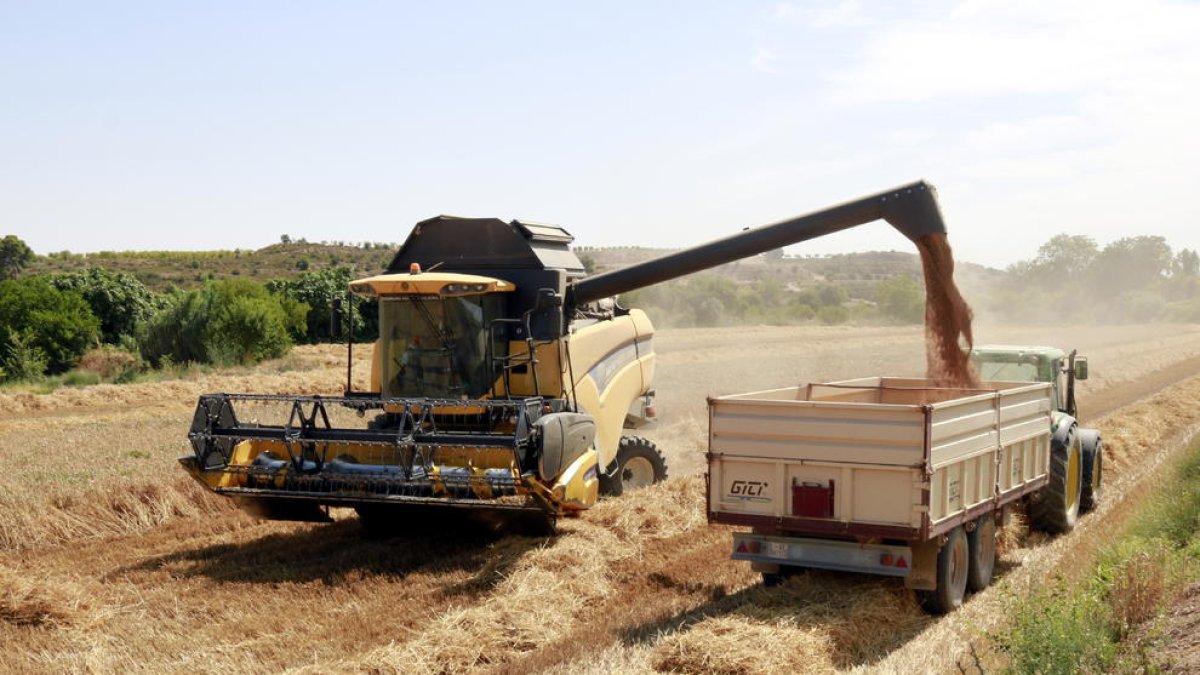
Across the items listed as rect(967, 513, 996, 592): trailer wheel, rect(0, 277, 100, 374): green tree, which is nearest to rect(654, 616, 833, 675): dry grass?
rect(967, 513, 996, 592): trailer wheel

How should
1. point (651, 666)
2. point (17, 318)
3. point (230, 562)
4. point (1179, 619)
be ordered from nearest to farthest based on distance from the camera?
point (651, 666) < point (1179, 619) < point (230, 562) < point (17, 318)

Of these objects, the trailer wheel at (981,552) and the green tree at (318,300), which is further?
the green tree at (318,300)

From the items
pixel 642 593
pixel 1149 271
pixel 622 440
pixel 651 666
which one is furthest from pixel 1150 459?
pixel 1149 271

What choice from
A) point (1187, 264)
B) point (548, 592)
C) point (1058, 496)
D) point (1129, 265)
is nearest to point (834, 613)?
point (548, 592)

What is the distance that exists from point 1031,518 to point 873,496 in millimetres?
3865

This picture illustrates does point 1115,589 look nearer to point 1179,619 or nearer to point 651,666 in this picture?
point 1179,619

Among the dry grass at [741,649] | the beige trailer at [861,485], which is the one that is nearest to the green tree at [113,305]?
the beige trailer at [861,485]

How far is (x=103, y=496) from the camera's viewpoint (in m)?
11.3

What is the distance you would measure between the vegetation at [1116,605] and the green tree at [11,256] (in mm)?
61008

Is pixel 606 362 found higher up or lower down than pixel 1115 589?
higher up

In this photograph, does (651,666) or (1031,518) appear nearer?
(651,666)

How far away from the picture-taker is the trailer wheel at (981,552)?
8531 millimetres

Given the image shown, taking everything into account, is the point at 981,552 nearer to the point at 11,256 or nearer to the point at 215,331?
the point at 215,331

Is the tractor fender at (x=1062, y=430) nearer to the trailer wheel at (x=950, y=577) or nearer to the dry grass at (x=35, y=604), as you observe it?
the trailer wheel at (x=950, y=577)
